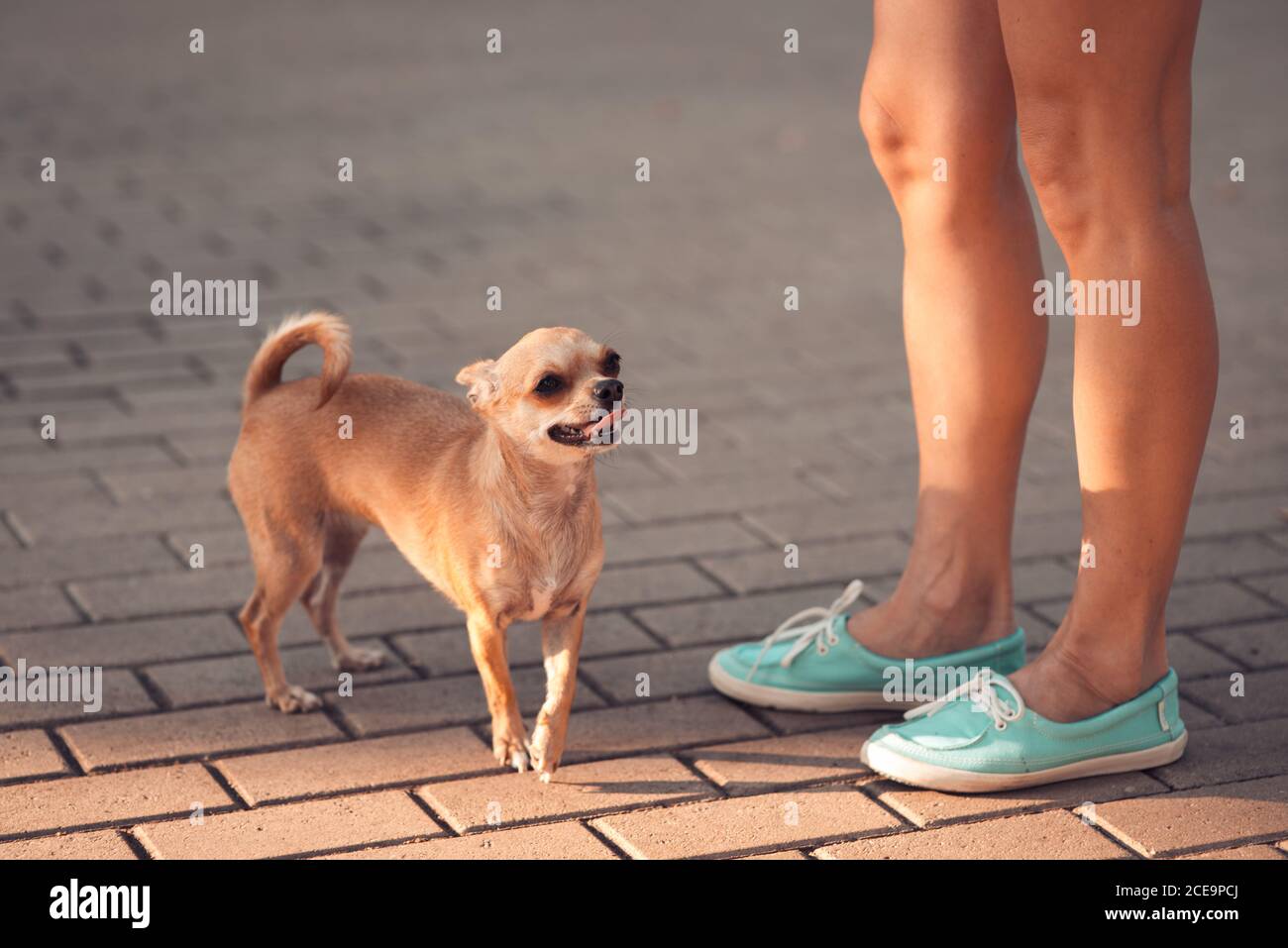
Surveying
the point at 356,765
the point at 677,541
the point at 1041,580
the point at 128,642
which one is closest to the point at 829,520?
the point at 677,541

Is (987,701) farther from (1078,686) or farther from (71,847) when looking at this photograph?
(71,847)

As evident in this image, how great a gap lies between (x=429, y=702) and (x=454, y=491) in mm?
518

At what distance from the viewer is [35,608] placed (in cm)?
380

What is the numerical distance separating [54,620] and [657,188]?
5.02 metres

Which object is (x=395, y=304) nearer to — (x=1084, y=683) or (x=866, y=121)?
(x=866, y=121)

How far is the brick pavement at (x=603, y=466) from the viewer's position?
9.76 ft

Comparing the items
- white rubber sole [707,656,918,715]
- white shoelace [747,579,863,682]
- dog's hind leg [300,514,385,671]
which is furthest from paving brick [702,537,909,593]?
dog's hind leg [300,514,385,671]

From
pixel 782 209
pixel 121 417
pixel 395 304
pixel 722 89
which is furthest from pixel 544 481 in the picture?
pixel 722 89

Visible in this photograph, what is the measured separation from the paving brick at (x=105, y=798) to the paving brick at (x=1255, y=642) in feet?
7.20

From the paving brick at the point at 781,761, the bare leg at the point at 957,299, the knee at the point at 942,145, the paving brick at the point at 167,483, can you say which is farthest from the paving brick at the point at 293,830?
the paving brick at the point at 167,483

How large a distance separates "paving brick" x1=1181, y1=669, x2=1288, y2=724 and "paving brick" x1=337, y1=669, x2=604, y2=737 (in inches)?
50.5

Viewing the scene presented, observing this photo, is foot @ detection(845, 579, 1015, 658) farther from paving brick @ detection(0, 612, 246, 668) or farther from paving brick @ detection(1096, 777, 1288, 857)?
paving brick @ detection(0, 612, 246, 668)

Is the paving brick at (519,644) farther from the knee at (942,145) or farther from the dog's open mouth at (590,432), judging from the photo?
the knee at (942,145)

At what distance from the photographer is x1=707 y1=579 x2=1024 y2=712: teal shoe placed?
3.41 metres
